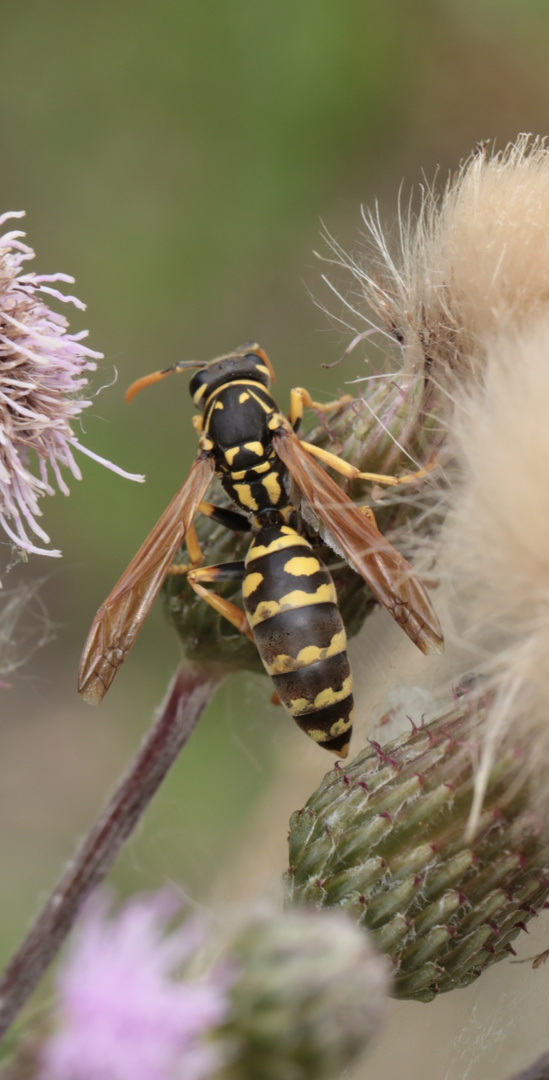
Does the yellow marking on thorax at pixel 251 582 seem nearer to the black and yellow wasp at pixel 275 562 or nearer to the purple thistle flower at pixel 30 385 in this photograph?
the black and yellow wasp at pixel 275 562

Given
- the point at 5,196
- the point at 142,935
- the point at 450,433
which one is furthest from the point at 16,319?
the point at 5,196

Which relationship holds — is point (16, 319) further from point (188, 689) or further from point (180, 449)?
point (180, 449)

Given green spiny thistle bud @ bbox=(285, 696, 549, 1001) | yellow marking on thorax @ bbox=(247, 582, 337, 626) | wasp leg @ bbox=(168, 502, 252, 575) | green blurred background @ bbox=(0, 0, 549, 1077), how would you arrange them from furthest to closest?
green blurred background @ bbox=(0, 0, 549, 1077), wasp leg @ bbox=(168, 502, 252, 575), yellow marking on thorax @ bbox=(247, 582, 337, 626), green spiny thistle bud @ bbox=(285, 696, 549, 1001)

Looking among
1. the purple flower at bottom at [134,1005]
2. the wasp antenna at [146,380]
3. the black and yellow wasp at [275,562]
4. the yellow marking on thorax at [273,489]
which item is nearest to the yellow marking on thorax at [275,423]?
the black and yellow wasp at [275,562]

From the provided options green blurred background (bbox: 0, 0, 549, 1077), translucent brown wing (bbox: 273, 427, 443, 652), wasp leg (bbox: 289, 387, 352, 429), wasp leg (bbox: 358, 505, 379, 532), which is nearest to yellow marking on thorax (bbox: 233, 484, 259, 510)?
translucent brown wing (bbox: 273, 427, 443, 652)

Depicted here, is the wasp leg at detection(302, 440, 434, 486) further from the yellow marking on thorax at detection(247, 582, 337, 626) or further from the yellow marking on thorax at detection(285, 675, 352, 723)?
the yellow marking on thorax at detection(285, 675, 352, 723)

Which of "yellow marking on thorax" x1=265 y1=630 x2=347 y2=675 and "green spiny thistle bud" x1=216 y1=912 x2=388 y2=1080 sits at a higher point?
"yellow marking on thorax" x1=265 y1=630 x2=347 y2=675
